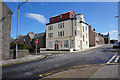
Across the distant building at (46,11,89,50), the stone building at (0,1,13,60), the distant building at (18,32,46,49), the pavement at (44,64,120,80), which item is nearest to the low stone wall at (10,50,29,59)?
the stone building at (0,1,13,60)

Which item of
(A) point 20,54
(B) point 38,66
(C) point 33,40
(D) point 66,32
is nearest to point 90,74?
(B) point 38,66

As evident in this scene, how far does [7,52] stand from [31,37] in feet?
123

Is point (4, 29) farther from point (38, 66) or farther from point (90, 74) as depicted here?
point (90, 74)

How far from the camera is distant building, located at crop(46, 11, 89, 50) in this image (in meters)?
29.3

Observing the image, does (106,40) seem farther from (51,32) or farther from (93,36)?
(51,32)

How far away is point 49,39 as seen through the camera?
3575cm

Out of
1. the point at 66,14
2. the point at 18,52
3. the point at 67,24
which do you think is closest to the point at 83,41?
the point at 67,24

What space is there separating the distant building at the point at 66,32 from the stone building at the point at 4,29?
612 inches

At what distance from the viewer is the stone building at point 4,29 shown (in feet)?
38.3

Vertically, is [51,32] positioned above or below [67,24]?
below

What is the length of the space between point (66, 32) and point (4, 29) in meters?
21.3

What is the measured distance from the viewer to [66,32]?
30.7 m

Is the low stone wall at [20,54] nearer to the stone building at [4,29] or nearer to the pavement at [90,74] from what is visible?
the stone building at [4,29]

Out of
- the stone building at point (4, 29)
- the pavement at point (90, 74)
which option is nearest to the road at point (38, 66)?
the pavement at point (90, 74)
